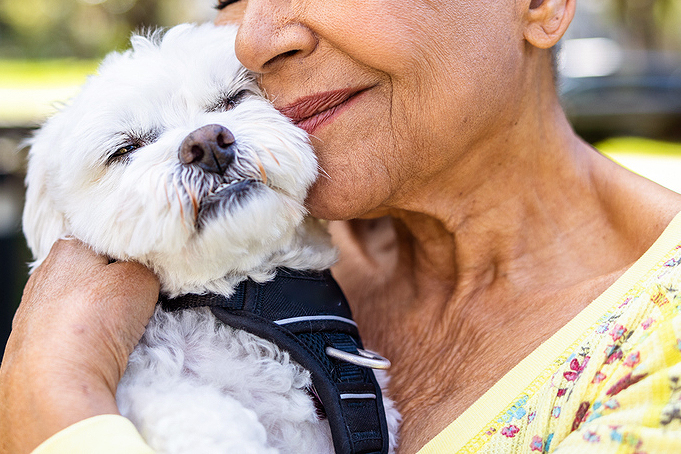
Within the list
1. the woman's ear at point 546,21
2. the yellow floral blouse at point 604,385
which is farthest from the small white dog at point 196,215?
the woman's ear at point 546,21

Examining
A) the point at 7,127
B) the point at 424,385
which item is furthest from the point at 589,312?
the point at 7,127

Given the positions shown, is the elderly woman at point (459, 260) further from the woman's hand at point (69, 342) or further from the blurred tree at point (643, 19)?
the blurred tree at point (643, 19)

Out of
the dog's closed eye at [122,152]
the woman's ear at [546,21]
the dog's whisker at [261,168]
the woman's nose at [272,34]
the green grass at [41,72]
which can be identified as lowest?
the green grass at [41,72]

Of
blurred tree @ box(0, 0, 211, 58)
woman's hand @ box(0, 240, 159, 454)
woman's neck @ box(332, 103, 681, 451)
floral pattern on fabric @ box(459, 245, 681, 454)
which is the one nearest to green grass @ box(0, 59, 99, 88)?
blurred tree @ box(0, 0, 211, 58)

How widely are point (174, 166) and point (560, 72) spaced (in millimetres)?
1574

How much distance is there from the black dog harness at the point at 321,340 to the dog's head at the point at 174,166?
10 centimetres

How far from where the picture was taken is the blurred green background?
5.85 m

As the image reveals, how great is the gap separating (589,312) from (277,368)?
0.81 metres

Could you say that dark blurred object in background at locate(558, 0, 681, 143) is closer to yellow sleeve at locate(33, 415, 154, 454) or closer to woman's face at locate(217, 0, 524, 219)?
woman's face at locate(217, 0, 524, 219)

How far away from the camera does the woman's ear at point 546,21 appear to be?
1.82 metres

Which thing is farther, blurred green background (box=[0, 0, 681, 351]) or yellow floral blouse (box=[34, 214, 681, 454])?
blurred green background (box=[0, 0, 681, 351])

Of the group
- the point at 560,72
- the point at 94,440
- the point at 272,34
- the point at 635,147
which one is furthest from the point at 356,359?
the point at 635,147

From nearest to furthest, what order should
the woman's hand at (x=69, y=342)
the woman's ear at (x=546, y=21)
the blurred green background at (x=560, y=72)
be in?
the woman's hand at (x=69, y=342), the woman's ear at (x=546, y=21), the blurred green background at (x=560, y=72)

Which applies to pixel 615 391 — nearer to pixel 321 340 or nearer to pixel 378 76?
pixel 321 340
